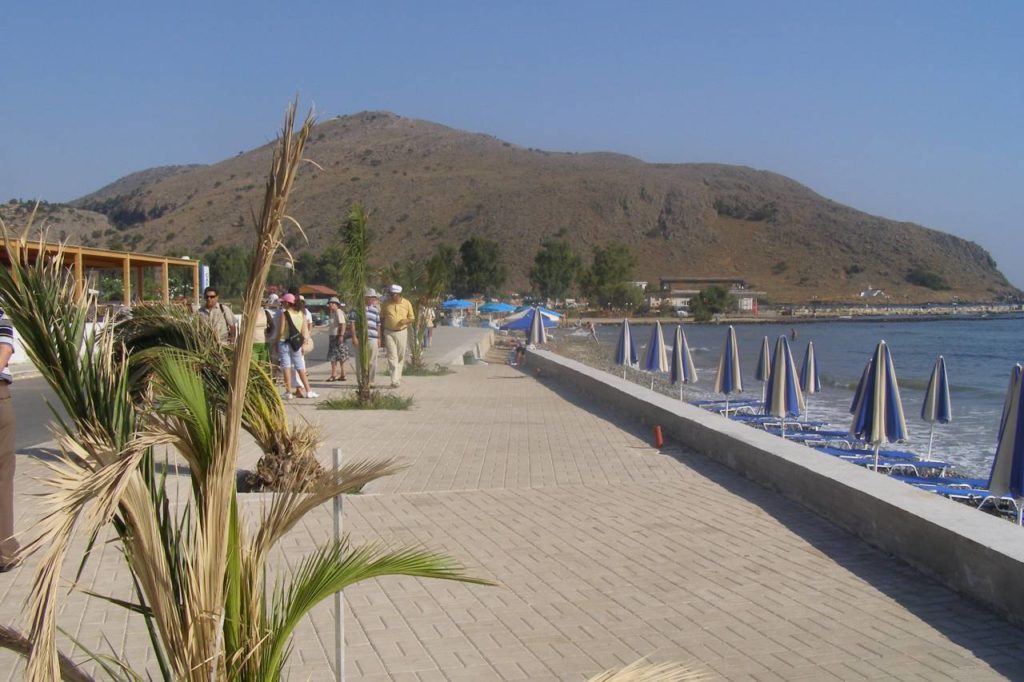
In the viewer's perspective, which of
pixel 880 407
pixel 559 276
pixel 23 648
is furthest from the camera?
pixel 559 276

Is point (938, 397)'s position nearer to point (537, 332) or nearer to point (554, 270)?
point (537, 332)

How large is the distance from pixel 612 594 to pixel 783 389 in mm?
10350

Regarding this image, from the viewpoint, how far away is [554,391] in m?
17.3

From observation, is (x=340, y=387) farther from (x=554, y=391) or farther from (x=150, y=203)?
(x=150, y=203)

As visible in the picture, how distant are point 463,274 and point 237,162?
92.0 meters

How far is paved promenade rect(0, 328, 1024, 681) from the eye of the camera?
4.49 m

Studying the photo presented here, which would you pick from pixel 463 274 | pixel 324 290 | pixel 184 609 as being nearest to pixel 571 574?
pixel 184 609

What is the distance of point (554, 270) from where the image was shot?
95.3 meters

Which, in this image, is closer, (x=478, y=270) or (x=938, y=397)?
(x=938, y=397)

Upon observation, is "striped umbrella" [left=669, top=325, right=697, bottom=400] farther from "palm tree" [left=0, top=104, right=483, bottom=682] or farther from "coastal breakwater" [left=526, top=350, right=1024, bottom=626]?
"palm tree" [left=0, top=104, right=483, bottom=682]

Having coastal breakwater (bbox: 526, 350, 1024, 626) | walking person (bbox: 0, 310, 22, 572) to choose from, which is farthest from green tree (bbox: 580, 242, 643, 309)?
walking person (bbox: 0, 310, 22, 572)

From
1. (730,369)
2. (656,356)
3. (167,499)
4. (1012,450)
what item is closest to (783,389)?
(730,369)

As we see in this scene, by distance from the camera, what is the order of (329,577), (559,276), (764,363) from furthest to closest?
(559,276) < (764,363) < (329,577)

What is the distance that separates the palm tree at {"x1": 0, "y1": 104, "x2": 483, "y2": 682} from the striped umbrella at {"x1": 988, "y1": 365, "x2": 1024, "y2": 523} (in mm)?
6643
